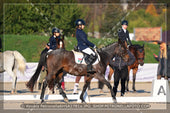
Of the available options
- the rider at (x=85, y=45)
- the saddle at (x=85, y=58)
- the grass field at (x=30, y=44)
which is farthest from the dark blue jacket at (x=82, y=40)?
the grass field at (x=30, y=44)

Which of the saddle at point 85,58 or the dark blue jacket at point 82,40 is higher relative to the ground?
the dark blue jacket at point 82,40

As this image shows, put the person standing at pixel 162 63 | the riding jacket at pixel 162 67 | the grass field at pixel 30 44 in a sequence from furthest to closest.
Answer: the grass field at pixel 30 44, the riding jacket at pixel 162 67, the person standing at pixel 162 63

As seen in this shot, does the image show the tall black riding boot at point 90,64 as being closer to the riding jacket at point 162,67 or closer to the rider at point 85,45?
the rider at point 85,45

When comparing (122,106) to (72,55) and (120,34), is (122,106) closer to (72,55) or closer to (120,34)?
(72,55)

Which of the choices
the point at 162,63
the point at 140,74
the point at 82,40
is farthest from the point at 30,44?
the point at 82,40

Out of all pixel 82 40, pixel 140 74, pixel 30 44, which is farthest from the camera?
pixel 30 44

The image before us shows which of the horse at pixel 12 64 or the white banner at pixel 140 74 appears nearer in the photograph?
the horse at pixel 12 64

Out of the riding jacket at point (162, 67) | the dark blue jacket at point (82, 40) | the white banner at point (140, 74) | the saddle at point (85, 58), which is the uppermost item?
the dark blue jacket at point (82, 40)

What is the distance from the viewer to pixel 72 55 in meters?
12.4

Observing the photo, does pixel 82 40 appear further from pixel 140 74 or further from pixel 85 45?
pixel 140 74

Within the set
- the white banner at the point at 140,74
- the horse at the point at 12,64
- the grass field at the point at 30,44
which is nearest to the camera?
the horse at the point at 12,64

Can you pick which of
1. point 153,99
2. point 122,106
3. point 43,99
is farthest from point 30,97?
point 153,99

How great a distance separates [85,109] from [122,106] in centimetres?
136

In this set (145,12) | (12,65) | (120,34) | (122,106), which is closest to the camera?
(122,106)
